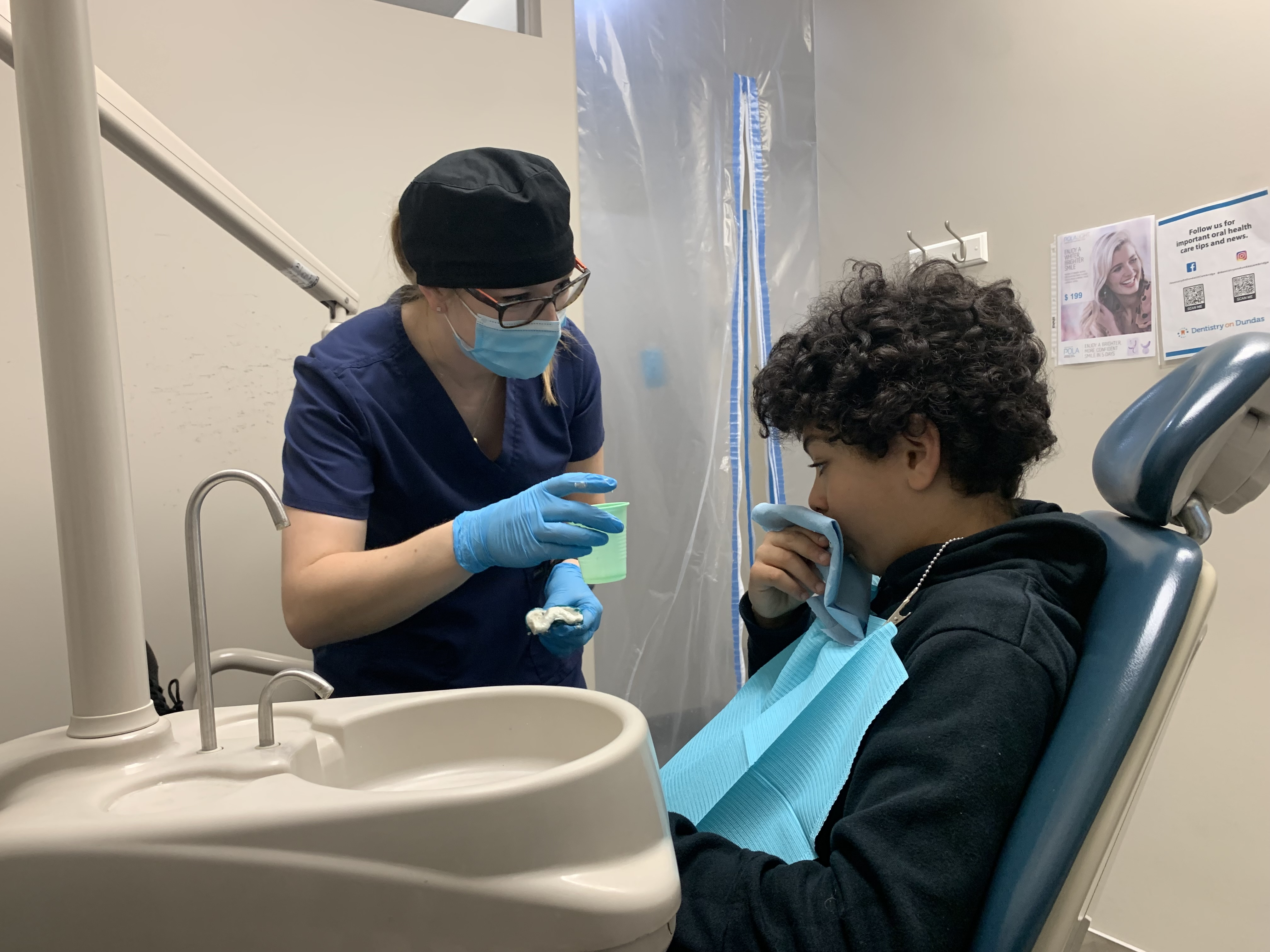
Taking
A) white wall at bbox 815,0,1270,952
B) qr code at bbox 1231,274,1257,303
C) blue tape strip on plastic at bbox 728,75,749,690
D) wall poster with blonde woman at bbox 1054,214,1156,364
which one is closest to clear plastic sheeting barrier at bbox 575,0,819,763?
blue tape strip on plastic at bbox 728,75,749,690

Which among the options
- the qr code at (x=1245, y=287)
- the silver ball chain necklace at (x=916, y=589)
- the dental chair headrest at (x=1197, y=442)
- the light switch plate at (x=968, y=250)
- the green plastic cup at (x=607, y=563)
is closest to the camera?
the dental chair headrest at (x=1197, y=442)

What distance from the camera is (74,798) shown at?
0.52 m

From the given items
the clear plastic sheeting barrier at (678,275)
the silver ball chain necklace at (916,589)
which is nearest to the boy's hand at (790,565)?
the silver ball chain necklace at (916,589)

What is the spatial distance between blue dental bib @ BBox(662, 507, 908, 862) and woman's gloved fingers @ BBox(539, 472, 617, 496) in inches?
10.1

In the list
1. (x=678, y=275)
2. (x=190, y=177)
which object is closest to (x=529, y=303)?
(x=190, y=177)

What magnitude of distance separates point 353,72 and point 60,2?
152cm

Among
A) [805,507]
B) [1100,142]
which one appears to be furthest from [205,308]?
[1100,142]

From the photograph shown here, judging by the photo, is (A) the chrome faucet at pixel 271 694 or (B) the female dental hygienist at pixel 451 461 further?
(B) the female dental hygienist at pixel 451 461

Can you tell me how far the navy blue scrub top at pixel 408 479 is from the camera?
107 centimetres

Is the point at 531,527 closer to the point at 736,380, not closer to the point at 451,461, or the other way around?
the point at 451,461

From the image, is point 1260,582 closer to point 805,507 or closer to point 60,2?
point 805,507

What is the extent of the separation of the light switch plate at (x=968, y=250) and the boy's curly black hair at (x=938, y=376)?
104 centimetres

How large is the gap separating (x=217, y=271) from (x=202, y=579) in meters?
1.40

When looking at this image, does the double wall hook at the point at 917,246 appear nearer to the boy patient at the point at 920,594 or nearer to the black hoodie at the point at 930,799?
the boy patient at the point at 920,594
